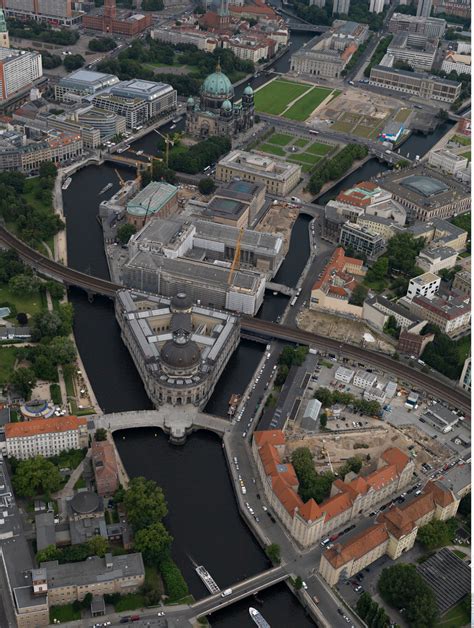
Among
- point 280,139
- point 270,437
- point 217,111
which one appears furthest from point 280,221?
point 270,437

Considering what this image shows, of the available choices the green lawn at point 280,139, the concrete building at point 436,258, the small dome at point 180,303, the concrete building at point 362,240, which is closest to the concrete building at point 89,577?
the small dome at point 180,303

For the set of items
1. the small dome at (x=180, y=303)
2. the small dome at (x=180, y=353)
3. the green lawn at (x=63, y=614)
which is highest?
the small dome at (x=180, y=353)

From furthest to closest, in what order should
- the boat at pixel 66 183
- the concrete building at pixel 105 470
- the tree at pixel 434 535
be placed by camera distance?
1. the boat at pixel 66 183
2. the concrete building at pixel 105 470
3. the tree at pixel 434 535

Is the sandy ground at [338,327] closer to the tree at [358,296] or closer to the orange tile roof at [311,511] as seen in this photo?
the tree at [358,296]

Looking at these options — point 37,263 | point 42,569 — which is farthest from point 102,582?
point 37,263

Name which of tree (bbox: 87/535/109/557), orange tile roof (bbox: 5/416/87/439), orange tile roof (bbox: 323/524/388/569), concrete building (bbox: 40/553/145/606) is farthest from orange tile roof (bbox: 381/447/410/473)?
orange tile roof (bbox: 5/416/87/439)

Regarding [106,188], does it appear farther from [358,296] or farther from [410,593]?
[410,593]

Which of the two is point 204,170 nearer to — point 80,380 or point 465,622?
point 80,380
